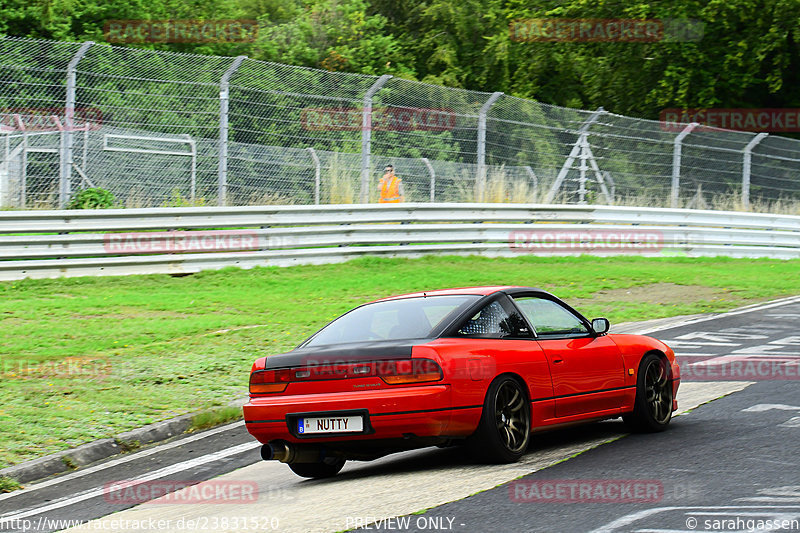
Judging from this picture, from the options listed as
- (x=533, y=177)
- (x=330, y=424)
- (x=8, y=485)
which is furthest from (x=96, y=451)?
(x=533, y=177)

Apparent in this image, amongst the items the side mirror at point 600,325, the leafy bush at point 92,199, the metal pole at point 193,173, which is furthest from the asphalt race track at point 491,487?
the metal pole at point 193,173

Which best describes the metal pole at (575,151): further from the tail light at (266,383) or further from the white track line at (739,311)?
the tail light at (266,383)

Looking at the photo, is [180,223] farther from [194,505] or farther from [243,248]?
[194,505]

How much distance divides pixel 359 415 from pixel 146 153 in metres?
11.3

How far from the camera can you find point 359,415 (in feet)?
21.3

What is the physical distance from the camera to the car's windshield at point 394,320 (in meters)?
6.99

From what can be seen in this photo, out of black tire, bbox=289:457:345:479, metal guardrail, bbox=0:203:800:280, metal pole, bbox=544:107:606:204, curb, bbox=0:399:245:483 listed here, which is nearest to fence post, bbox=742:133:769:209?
metal guardrail, bbox=0:203:800:280

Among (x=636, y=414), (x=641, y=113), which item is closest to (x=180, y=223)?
(x=636, y=414)

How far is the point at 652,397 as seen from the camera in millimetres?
8016

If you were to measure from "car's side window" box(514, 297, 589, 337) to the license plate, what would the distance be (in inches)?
67.5

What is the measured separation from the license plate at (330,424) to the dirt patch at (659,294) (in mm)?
9032

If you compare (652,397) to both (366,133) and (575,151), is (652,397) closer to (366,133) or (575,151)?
(366,133)
